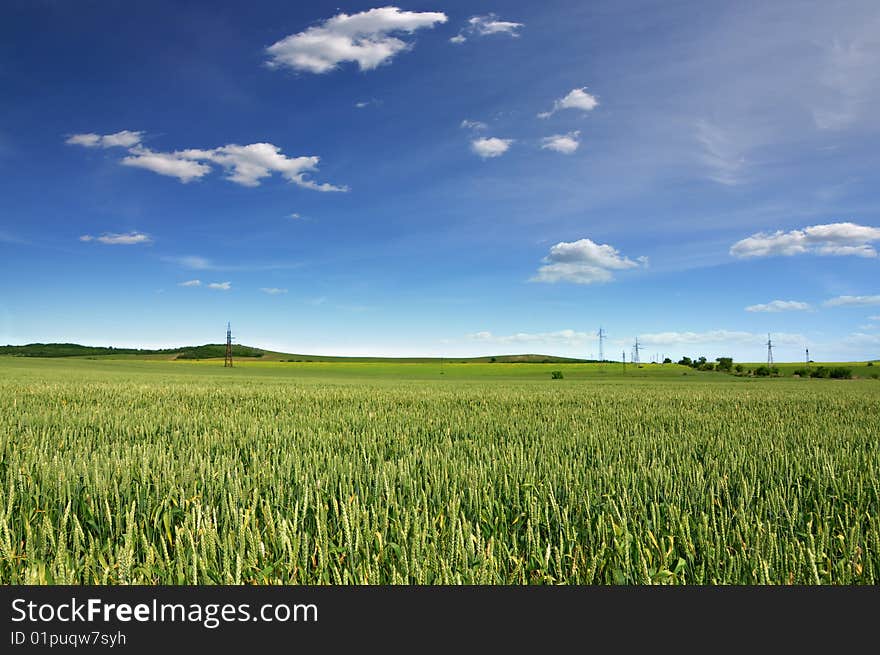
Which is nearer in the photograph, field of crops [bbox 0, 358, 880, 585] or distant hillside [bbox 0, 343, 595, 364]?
field of crops [bbox 0, 358, 880, 585]

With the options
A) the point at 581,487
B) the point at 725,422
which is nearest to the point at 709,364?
the point at 725,422

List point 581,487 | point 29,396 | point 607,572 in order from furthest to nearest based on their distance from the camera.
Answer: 1. point 29,396
2. point 581,487
3. point 607,572

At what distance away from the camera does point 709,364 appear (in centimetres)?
11075

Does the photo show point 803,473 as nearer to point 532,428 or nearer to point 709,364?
point 532,428

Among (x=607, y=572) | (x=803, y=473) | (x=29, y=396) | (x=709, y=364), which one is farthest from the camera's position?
(x=709, y=364)

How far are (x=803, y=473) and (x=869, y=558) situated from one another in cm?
267

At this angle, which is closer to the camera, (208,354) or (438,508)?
(438,508)

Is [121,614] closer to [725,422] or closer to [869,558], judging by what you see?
[869,558]

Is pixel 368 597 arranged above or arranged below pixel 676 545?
above

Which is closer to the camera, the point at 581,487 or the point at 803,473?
the point at 581,487

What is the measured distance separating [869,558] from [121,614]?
3.67 metres

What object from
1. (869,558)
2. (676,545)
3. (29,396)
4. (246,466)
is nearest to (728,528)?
(676,545)

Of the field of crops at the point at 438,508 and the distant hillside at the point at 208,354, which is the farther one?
the distant hillside at the point at 208,354

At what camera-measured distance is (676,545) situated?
3.18 m
